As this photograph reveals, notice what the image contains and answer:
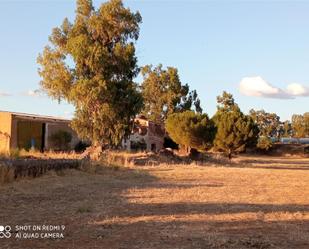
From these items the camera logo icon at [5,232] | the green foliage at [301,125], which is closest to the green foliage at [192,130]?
the camera logo icon at [5,232]

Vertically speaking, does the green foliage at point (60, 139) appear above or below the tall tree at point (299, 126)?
below

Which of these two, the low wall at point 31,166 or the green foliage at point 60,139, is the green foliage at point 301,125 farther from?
the low wall at point 31,166

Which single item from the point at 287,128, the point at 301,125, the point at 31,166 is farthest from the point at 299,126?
the point at 31,166

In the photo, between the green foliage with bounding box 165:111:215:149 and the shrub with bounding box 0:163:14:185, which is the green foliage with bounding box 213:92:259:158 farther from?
the shrub with bounding box 0:163:14:185

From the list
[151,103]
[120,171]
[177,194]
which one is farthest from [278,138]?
[177,194]

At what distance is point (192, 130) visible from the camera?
164 ft

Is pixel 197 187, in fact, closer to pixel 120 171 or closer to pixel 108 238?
pixel 120 171

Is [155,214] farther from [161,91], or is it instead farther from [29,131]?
[161,91]

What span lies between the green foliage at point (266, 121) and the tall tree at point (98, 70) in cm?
8089

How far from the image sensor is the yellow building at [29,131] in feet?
127

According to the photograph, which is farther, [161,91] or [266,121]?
[266,121]

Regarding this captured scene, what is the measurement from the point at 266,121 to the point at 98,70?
90.3 meters

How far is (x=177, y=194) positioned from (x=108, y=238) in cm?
704

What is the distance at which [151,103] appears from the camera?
72.4 m
